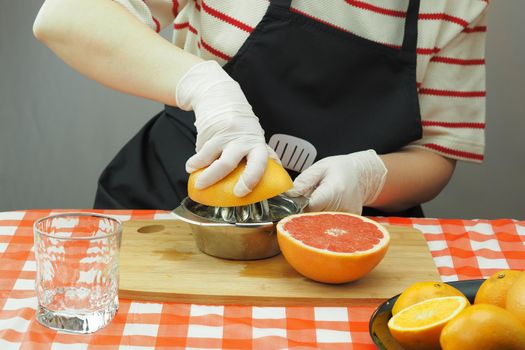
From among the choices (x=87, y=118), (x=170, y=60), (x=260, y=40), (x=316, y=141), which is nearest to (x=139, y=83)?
(x=170, y=60)

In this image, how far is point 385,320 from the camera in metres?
1.03

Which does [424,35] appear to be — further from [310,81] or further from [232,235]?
[232,235]

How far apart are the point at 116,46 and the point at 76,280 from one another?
1.97ft

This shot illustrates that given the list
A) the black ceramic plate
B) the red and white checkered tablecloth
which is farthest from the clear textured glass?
the black ceramic plate

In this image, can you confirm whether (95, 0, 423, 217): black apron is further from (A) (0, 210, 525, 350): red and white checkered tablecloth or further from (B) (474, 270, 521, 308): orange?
(B) (474, 270, 521, 308): orange

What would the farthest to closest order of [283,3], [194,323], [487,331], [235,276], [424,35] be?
1. [424,35]
2. [283,3]
3. [235,276]
4. [194,323]
5. [487,331]

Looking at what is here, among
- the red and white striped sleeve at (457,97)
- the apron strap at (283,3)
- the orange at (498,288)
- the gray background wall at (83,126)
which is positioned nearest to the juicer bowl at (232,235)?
the orange at (498,288)

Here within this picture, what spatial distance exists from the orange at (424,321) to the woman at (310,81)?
0.51 meters

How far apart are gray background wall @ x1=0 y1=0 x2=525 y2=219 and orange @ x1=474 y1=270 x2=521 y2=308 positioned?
162 cm

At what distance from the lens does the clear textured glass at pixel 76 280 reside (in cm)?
104

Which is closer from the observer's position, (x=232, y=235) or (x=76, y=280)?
(x=76, y=280)

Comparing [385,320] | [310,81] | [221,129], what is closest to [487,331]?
[385,320]

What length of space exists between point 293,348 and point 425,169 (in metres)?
0.88

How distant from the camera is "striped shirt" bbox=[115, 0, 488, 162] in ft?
5.47
